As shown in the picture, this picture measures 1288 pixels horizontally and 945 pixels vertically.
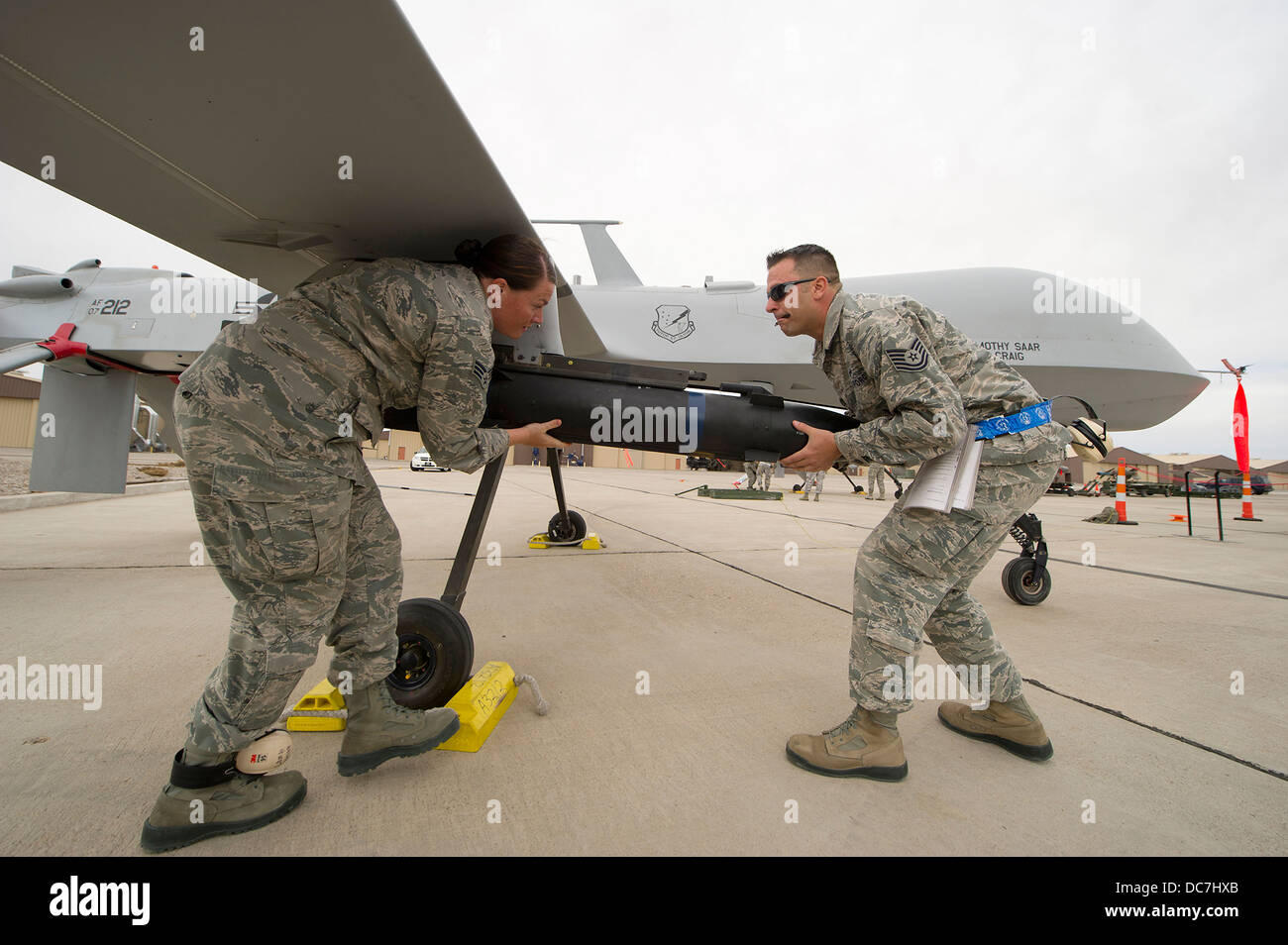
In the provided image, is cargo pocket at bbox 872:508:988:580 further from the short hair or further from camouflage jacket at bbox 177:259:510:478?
camouflage jacket at bbox 177:259:510:478

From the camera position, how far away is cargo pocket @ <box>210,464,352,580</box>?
122cm

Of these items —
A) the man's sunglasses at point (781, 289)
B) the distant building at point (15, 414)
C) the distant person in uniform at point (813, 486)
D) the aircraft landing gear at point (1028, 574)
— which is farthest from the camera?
the distant building at point (15, 414)

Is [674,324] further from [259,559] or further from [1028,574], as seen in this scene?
[259,559]

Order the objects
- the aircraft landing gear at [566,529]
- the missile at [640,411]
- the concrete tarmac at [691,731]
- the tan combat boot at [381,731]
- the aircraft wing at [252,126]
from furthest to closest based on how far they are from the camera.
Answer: the aircraft landing gear at [566,529] → the missile at [640,411] → the tan combat boot at [381,731] → the concrete tarmac at [691,731] → the aircraft wing at [252,126]

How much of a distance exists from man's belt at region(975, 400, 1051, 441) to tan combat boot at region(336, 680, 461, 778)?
5.94 feet

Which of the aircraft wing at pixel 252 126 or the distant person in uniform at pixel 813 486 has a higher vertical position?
the aircraft wing at pixel 252 126

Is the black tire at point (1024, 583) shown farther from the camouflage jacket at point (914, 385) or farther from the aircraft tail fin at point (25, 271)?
the aircraft tail fin at point (25, 271)

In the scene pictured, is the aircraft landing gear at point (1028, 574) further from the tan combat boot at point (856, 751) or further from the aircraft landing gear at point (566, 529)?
the aircraft landing gear at point (566, 529)

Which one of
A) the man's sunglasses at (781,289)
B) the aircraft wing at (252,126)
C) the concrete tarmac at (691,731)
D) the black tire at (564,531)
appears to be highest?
the aircraft wing at (252,126)

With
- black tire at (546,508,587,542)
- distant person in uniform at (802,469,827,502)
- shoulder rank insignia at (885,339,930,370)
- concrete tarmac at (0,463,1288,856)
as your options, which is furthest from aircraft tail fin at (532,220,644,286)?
distant person in uniform at (802,469,827,502)

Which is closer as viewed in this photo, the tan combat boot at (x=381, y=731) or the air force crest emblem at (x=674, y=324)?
the tan combat boot at (x=381, y=731)

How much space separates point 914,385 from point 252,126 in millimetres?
1896

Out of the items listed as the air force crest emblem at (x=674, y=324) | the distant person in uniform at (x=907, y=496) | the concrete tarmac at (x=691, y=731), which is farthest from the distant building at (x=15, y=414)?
the distant person in uniform at (x=907, y=496)

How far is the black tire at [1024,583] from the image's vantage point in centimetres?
337
